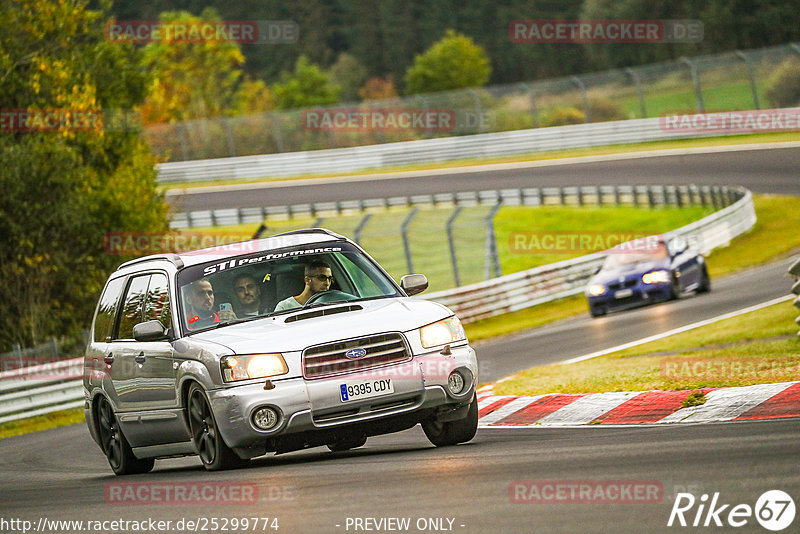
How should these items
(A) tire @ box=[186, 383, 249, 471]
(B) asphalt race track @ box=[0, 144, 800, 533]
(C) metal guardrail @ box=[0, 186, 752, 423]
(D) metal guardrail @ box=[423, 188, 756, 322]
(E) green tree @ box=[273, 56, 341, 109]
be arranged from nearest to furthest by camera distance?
(B) asphalt race track @ box=[0, 144, 800, 533]
(A) tire @ box=[186, 383, 249, 471]
(C) metal guardrail @ box=[0, 186, 752, 423]
(D) metal guardrail @ box=[423, 188, 756, 322]
(E) green tree @ box=[273, 56, 341, 109]

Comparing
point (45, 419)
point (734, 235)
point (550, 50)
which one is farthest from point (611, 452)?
point (550, 50)

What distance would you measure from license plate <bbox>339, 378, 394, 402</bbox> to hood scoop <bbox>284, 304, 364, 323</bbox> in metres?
0.79

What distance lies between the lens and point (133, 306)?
33.8ft

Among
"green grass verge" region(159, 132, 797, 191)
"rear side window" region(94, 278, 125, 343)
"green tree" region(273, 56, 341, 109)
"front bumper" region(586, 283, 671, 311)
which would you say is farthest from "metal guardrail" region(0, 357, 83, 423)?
"green tree" region(273, 56, 341, 109)

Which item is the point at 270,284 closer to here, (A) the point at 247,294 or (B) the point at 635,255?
(A) the point at 247,294

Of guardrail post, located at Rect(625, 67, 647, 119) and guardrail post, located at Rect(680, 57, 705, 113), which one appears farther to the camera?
guardrail post, located at Rect(625, 67, 647, 119)

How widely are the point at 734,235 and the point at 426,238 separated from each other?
1019cm

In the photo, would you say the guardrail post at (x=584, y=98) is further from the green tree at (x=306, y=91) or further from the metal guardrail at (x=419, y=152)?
the green tree at (x=306, y=91)

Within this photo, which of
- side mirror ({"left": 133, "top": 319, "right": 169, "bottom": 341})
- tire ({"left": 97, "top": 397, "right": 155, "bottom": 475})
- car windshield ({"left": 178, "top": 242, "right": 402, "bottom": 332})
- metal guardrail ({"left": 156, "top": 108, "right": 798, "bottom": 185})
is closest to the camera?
side mirror ({"left": 133, "top": 319, "right": 169, "bottom": 341})

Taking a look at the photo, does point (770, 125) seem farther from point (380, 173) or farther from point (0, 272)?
point (0, 272)

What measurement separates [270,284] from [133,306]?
138 cm

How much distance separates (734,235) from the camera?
3206 centimetres

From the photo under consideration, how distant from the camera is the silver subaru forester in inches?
329

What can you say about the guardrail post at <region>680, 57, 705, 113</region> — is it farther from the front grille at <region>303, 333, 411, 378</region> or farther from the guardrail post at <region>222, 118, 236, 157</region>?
the front grille at <region>303, 333, 411, 378</region>
